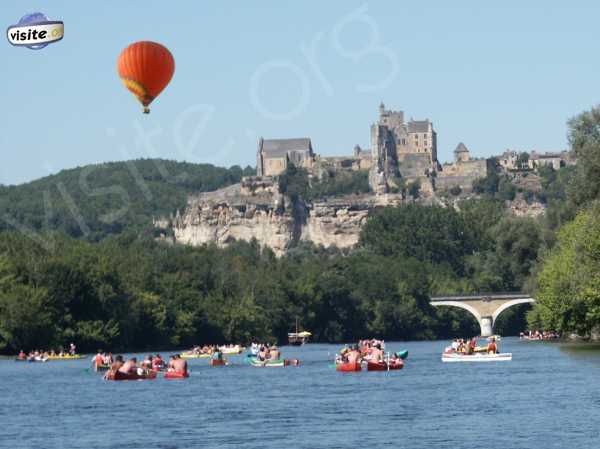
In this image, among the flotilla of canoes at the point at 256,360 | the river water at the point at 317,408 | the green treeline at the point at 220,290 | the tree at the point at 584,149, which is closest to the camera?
the river water at the point at 317,408

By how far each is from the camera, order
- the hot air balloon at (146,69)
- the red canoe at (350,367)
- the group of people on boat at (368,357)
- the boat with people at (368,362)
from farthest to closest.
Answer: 1. the group of people on boat at (368,357)
2. the boat with people at (368,362)
3. the red canoe at (350,367)
4. the hot air balloon at (146,69)

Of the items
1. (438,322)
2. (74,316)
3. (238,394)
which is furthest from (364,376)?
(438,322)

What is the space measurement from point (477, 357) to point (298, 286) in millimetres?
50737

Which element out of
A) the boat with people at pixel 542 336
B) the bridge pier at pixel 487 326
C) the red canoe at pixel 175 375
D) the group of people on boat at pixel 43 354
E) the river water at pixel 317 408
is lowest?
the river water at pixel 317 408

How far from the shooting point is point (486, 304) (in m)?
134

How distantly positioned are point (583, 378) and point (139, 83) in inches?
766

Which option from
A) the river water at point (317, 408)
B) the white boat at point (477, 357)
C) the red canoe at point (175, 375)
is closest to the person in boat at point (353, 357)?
the river water at point (317, 408)

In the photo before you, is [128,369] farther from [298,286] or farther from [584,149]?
[298,286]

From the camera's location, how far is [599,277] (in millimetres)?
72125

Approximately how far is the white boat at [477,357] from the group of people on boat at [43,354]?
2116 cm

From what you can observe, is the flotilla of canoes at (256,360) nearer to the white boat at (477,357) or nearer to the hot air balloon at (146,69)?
the white boat at (477,357)

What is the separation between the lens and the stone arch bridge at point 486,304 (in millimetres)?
131625

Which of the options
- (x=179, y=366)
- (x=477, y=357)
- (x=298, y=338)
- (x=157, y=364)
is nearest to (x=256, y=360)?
(x=157, y=364)

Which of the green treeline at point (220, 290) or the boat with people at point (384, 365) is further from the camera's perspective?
the green treeline at point (220, 290)
